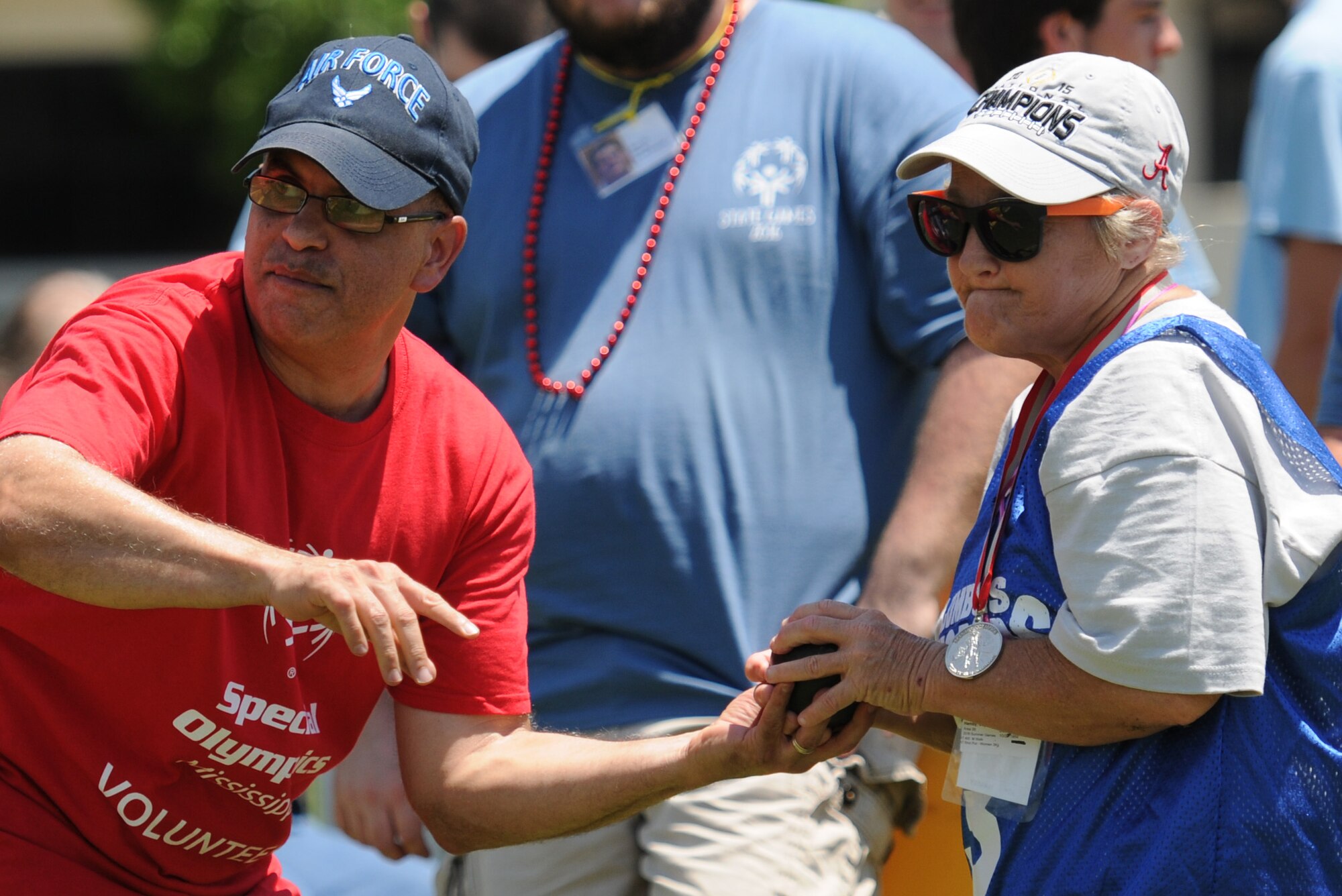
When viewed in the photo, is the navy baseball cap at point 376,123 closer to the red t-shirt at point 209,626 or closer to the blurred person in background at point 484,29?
the red t-shirt at point 209,626

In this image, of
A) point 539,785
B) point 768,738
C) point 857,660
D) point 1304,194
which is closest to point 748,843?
point 539,785

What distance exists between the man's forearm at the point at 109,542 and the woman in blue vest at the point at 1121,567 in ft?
3.15

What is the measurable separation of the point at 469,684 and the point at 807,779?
2.79ft

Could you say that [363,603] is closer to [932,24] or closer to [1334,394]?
[1334,394]

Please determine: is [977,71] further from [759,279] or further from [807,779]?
[807,779]

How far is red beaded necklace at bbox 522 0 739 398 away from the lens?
3604 mm

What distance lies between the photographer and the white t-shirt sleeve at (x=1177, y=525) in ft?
6.87

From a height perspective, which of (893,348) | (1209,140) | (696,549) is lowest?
(1209,140)

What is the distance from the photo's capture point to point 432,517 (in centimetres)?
287

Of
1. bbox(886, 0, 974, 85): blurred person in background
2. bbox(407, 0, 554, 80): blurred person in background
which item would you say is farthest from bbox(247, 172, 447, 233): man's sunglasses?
bbox(407, 0, 554, 80): blurred person in background

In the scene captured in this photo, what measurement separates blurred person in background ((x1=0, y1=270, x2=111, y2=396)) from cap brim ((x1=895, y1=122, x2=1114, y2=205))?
3067 mm

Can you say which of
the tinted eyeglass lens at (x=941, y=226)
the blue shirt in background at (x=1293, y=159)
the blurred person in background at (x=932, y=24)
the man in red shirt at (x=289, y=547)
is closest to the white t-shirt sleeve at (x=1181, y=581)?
the tinted eyeglass lens at (x=941, y=226)

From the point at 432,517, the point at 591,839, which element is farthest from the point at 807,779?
the point at 432,517

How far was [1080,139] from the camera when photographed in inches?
90.8
